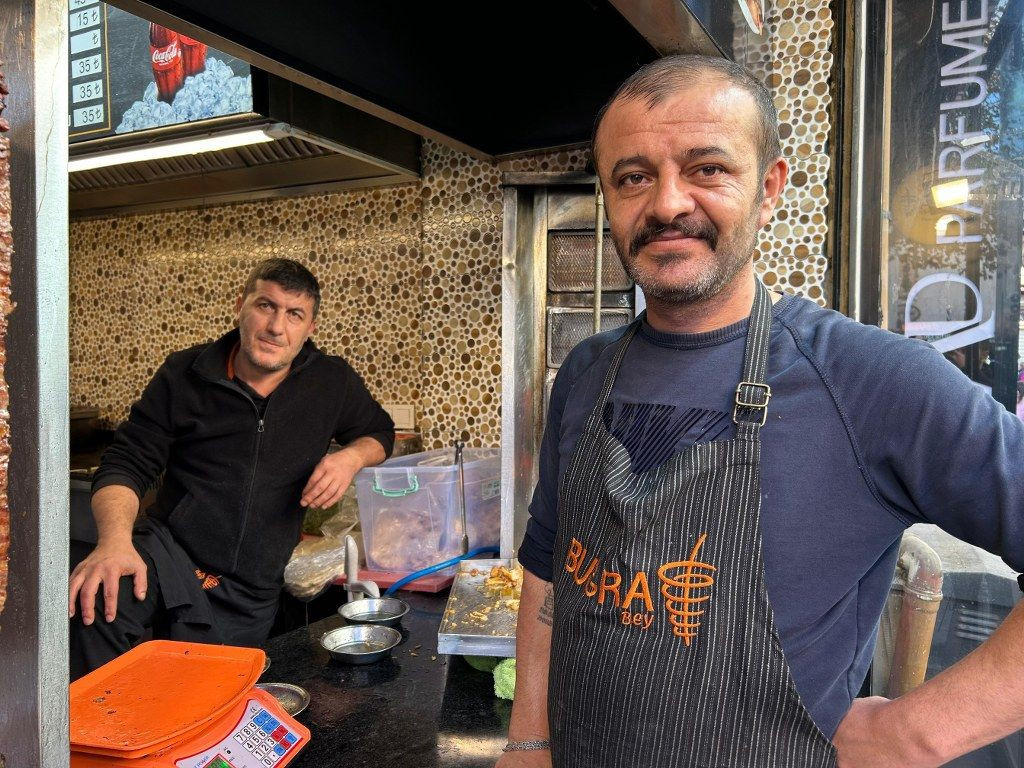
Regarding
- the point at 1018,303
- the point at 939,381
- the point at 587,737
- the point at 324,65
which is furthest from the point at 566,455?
the point at 1018,303

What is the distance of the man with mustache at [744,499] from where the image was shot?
0.98 metres

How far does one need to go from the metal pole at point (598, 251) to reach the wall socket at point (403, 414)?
1556 mm

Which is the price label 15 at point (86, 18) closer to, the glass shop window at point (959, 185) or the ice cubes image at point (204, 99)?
the ice cubes image at point (204, 99)

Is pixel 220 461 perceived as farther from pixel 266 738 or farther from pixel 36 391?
pixel 36 391

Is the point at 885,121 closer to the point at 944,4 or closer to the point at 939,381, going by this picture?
the point at 944,4

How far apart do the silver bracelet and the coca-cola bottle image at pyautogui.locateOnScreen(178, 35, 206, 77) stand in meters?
2.85

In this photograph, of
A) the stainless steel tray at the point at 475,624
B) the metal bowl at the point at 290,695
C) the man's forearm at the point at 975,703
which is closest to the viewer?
the man's forearm at the point at 975,703

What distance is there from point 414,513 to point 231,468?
2.36 feet

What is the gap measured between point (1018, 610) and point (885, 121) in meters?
1.93

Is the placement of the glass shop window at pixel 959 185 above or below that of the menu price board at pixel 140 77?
below

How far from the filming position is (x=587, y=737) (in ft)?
3.81

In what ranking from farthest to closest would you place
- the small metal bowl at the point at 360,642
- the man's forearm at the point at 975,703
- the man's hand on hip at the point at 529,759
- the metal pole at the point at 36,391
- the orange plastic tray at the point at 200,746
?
the small metal bowl at the point at 360,642, the man's hand on hip at the point at 529,759, the orange plastic tray at the point at 200,746, the man's forearm at the point at 975,703, the metal pole at the point at 36,391

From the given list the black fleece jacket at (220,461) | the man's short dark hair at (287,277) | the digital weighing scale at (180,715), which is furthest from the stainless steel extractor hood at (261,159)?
the digital weighing scale at (180,715)

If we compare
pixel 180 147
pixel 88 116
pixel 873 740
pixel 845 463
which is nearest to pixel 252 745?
pixel 873 740
